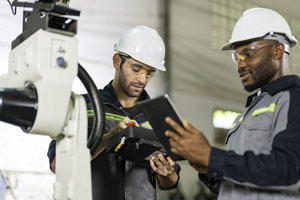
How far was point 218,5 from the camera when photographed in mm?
5586

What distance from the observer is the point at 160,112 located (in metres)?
1.48

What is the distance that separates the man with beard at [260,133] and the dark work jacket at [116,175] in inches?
17.4

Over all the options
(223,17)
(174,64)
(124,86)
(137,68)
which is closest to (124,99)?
(124,86)

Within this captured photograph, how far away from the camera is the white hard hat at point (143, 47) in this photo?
7.84 feet

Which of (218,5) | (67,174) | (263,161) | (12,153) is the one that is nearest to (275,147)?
(263,161)

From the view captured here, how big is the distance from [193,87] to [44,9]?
4.14 m

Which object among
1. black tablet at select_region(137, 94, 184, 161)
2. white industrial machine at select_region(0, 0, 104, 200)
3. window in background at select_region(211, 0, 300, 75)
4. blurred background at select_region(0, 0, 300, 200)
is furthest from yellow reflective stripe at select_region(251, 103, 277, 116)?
window in background at select_region(211, 0, 300, 75)

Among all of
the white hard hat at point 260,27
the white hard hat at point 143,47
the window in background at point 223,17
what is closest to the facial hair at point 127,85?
the white hard hat at point 143,47

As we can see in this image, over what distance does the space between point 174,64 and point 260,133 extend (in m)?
3.58

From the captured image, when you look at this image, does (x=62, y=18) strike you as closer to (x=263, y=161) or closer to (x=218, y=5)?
(x=263, y=161)

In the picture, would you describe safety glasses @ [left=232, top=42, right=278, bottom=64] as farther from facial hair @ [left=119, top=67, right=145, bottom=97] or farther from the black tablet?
facial hair @ [left=119, top=67, right=145, bottom=97]

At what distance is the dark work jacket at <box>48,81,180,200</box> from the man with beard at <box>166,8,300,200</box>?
1.45ft

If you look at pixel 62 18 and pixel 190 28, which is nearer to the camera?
pixel 62 18

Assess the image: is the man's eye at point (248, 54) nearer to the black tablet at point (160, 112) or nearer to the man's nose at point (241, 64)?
the man's nose at point (241, 64)
